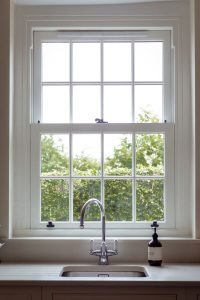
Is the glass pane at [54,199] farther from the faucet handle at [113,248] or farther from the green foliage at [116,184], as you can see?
the faucet handle at [113,248]

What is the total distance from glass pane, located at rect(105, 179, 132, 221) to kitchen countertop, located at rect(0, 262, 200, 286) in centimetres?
50

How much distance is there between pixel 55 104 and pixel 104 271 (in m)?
1.23

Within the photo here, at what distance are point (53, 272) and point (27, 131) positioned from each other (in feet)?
3.45

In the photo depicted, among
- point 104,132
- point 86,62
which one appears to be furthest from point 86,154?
point 86,62

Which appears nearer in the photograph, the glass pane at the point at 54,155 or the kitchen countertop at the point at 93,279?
the kitchen countertop at the point at 93,279

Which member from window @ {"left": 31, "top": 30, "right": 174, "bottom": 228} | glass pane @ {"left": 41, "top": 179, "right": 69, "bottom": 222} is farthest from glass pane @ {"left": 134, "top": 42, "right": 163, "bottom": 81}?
glass pane @ {"left": 41, "top": 179, "right": 69, "bottom": 222}

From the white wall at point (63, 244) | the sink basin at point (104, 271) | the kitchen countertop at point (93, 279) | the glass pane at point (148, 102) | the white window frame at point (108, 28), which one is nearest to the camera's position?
the kitchen countertop at point (93, 279)

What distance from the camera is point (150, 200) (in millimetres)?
3264

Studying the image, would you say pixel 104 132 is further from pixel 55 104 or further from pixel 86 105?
pixel 55 104

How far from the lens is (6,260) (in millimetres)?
3059

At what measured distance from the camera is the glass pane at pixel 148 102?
3.32 meters

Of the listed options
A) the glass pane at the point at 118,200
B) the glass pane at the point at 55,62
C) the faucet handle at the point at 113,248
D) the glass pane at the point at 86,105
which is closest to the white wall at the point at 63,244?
the faucet handle at the point at 113,248
